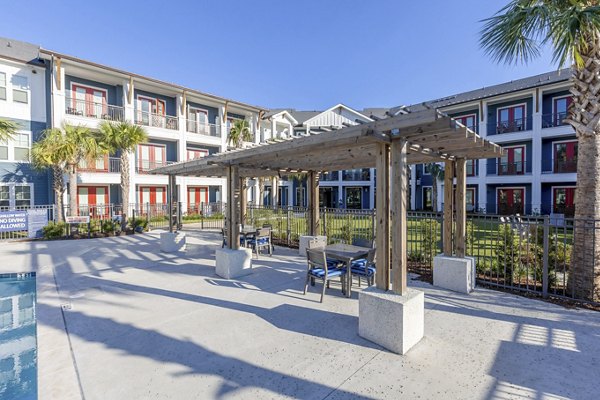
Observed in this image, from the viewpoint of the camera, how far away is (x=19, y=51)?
18.0 m

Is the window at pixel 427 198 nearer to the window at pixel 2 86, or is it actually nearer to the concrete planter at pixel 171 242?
the concrete planter at pixel 171 242

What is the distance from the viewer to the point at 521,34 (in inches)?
228

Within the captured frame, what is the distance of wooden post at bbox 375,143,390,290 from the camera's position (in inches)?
167

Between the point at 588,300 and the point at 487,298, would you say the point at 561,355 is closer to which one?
the point at 487,298

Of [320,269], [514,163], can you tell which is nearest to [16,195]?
[320,269]

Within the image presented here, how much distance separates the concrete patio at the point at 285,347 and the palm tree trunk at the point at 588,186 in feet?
3.08

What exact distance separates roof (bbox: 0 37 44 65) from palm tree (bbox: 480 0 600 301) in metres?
22.8

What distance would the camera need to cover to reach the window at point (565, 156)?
20062 millimetres

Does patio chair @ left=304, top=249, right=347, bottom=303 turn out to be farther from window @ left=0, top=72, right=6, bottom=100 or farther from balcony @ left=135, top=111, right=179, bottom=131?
window @ left=0, top=72, right=6, bottom=100

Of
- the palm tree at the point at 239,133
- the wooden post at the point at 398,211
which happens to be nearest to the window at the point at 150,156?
the palm tree at the point at 239,133

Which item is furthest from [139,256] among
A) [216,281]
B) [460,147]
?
[460,147]

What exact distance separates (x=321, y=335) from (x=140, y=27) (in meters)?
16.0

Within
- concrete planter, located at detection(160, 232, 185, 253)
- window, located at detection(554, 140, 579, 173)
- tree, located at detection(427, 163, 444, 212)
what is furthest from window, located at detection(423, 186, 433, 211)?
concrete planter, located at detection(160, 232, 185, 253)

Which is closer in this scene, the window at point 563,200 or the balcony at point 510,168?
the window at point 563,200
